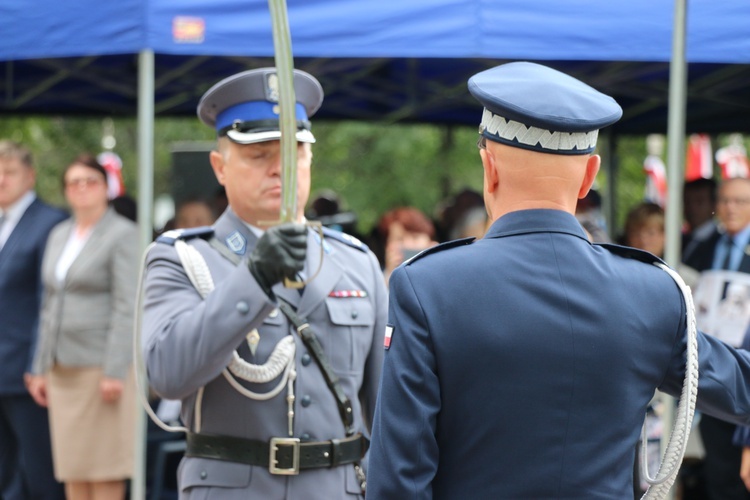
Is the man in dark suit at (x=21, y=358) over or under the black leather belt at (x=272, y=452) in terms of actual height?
under

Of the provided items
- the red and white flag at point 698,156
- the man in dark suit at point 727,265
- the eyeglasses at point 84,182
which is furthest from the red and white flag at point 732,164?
the eyeglasses at point 84,182

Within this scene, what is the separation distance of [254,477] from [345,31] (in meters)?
2.54

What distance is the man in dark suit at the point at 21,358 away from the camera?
577cm

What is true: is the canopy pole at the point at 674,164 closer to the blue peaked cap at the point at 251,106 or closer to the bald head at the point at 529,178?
the blue peaked cap at the point at 251,106

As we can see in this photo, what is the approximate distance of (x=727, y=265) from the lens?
18.1 ft

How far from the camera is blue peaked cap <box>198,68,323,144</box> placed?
2910 millimetres

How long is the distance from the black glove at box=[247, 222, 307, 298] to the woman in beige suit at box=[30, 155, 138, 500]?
3.12 metres

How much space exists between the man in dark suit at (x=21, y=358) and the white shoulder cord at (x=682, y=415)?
4.38 meters

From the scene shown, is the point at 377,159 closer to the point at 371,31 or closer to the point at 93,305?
the point at 93,305

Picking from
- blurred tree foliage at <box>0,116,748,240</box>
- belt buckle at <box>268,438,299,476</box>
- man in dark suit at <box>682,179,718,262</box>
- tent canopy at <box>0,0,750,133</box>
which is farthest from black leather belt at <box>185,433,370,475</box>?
blurred tree foliage at <box>0,116,748,240</box>

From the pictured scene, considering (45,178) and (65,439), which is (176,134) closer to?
(45,178)

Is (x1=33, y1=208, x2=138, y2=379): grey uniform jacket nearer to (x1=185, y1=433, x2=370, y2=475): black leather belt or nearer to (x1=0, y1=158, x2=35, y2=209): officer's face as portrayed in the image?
(x1=0, y1=158, x2=35, y2=209): officer's face

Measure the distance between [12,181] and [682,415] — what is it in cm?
486

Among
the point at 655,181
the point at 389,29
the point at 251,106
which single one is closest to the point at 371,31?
the point at 389,29
